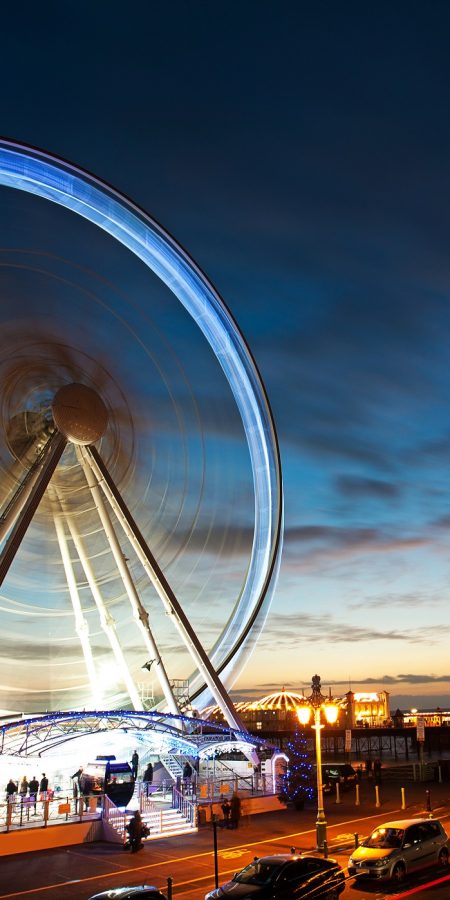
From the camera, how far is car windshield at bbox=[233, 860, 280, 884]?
12.5 metres

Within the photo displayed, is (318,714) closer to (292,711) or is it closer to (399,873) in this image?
(399,873)

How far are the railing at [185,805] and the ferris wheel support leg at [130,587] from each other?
7.48ft

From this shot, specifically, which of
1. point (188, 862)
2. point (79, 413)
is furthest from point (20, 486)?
point (188, 862)

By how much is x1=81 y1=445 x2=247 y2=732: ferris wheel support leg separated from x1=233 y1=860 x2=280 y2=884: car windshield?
10.7 metres

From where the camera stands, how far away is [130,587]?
23.9 metres

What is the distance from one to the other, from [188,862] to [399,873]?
4971 mm

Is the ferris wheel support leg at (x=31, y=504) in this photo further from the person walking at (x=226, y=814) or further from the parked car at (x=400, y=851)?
the parked car at (x=400, y=851)

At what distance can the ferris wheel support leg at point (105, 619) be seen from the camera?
24609 mm

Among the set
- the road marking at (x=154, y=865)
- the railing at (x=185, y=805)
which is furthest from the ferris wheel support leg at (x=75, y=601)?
the road marking at (x=154, y=865)

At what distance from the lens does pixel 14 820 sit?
20109mm

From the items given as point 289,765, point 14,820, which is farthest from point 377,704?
point 14,820

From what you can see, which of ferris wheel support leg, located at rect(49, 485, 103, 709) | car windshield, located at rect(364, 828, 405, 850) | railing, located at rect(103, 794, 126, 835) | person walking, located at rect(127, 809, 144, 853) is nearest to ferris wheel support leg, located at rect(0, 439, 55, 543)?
ferris wheel support leg, located at rect(49, 485, 103, 709)

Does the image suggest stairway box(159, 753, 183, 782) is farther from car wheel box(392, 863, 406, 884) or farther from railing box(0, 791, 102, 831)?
car wheel box(392, 863, 406, 884)

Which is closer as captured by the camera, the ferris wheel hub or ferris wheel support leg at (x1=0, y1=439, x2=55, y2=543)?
ferris wheel support leg at (x1=0, y1=439, x2=55, y2=543)
